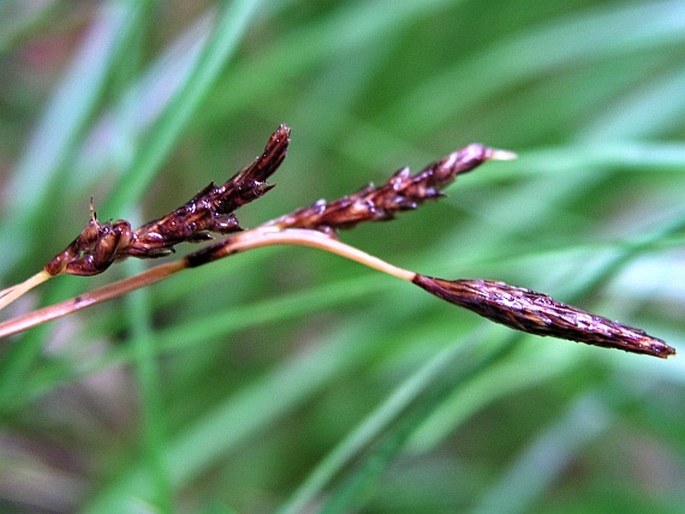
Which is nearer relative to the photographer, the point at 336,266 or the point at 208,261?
the point at 208,261

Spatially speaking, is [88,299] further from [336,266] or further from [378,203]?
[336,266]

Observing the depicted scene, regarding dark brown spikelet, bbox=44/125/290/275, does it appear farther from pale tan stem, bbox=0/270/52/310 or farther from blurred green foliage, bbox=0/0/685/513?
blurred green foliage, bbox=0/0/685/513

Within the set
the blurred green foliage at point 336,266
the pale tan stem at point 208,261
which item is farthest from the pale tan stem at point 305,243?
the blurred green foliage at point 336,266

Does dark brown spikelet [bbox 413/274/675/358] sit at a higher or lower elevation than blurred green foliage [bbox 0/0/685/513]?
lower

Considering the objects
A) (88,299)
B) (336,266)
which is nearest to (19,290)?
(88,299)

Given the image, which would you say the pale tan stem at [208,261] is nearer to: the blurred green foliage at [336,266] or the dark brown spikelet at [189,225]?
the dark brown spikelet at [189,225]

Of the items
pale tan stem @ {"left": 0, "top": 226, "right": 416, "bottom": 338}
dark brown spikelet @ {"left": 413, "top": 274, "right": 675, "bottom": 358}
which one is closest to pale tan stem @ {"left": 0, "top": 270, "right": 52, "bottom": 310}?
pale tan stem @ {"left": 0, "top": 226, "right": 416, "bottom": 338}
